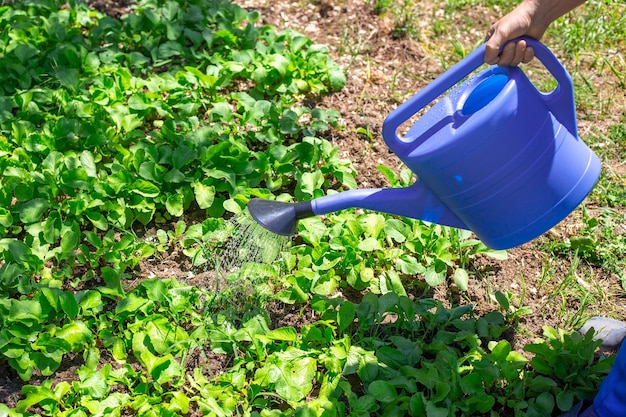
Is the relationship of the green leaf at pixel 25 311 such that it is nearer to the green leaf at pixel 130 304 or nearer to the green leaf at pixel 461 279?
the green leaf at pixel 130 304

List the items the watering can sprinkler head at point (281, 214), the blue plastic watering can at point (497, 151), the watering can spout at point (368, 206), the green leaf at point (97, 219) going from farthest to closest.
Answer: the green leaf at point (97, 219) < the watering can sprinkler head at point (281, 214) < the watering can spout at point (368, 206) < the blue plastic watering can at point (497, 151)

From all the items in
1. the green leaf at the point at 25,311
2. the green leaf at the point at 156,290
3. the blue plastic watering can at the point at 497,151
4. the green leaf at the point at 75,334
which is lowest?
the green leaf at the point at 75,334

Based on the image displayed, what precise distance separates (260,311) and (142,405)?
0.47 meters

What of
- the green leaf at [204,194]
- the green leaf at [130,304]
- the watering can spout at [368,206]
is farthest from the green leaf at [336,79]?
the green leaf at [130,304]

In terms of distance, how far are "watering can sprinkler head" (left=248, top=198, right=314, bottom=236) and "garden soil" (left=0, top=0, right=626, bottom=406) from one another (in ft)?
1.10

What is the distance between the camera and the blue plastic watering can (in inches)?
67.4

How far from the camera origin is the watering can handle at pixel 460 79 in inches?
67.4

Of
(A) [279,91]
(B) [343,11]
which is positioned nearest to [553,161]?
(A) [279,91]

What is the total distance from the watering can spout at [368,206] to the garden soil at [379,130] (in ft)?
1.16

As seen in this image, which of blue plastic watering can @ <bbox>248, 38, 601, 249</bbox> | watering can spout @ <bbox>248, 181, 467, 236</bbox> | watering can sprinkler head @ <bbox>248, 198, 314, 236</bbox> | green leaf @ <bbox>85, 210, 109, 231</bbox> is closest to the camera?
blue plastic watering can @ <bbox>248, 38, 601, 249</bbox>

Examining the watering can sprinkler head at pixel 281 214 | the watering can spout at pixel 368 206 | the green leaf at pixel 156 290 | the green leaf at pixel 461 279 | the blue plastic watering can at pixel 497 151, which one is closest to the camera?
the blue plastic watering can at pixel 497 151

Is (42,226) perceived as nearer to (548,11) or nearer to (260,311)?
(260,311)

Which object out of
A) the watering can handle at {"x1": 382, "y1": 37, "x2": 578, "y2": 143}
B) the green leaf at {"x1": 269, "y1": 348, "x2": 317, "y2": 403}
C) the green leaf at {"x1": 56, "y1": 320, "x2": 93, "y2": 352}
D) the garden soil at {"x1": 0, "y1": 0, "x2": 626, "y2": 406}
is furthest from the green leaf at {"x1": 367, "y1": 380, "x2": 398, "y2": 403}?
the green leaf at {"x1": 56, "y1": 320, "x2": 93, "y2": 352}

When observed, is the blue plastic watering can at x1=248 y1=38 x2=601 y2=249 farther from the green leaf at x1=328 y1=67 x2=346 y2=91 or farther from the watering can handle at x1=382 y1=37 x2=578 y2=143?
the green leaf at x1=328 y1=67 x2=346 y2=91
